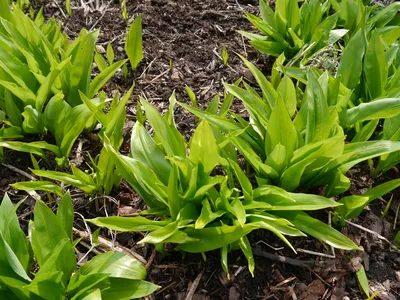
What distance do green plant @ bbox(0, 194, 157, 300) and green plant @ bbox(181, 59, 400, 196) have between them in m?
0.59

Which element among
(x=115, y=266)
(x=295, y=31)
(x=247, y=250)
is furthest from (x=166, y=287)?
(x=295, y=31)

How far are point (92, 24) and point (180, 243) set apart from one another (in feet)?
5.55

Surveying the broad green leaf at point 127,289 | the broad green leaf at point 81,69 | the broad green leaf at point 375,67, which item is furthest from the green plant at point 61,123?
the broad green leaf at point 375,67

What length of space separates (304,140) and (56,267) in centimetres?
104

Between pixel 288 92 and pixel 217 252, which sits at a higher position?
pixel 288 92

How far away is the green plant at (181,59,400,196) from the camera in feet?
5.25

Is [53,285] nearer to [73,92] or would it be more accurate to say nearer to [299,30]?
[73,92]

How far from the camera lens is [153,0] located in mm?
2789

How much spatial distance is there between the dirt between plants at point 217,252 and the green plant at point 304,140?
0.68 ft

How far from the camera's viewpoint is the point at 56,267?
1.40m

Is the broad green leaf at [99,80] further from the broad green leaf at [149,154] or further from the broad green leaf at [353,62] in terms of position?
the broad green leaf at [353,62]

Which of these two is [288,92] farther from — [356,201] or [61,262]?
[61,262]

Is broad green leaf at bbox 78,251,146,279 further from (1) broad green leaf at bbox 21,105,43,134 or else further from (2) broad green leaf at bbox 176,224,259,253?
(1) broad green leaf at bbox 21,105,43,134

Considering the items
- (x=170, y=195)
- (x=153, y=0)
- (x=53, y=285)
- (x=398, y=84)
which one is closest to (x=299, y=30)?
(x=398, y=84)
